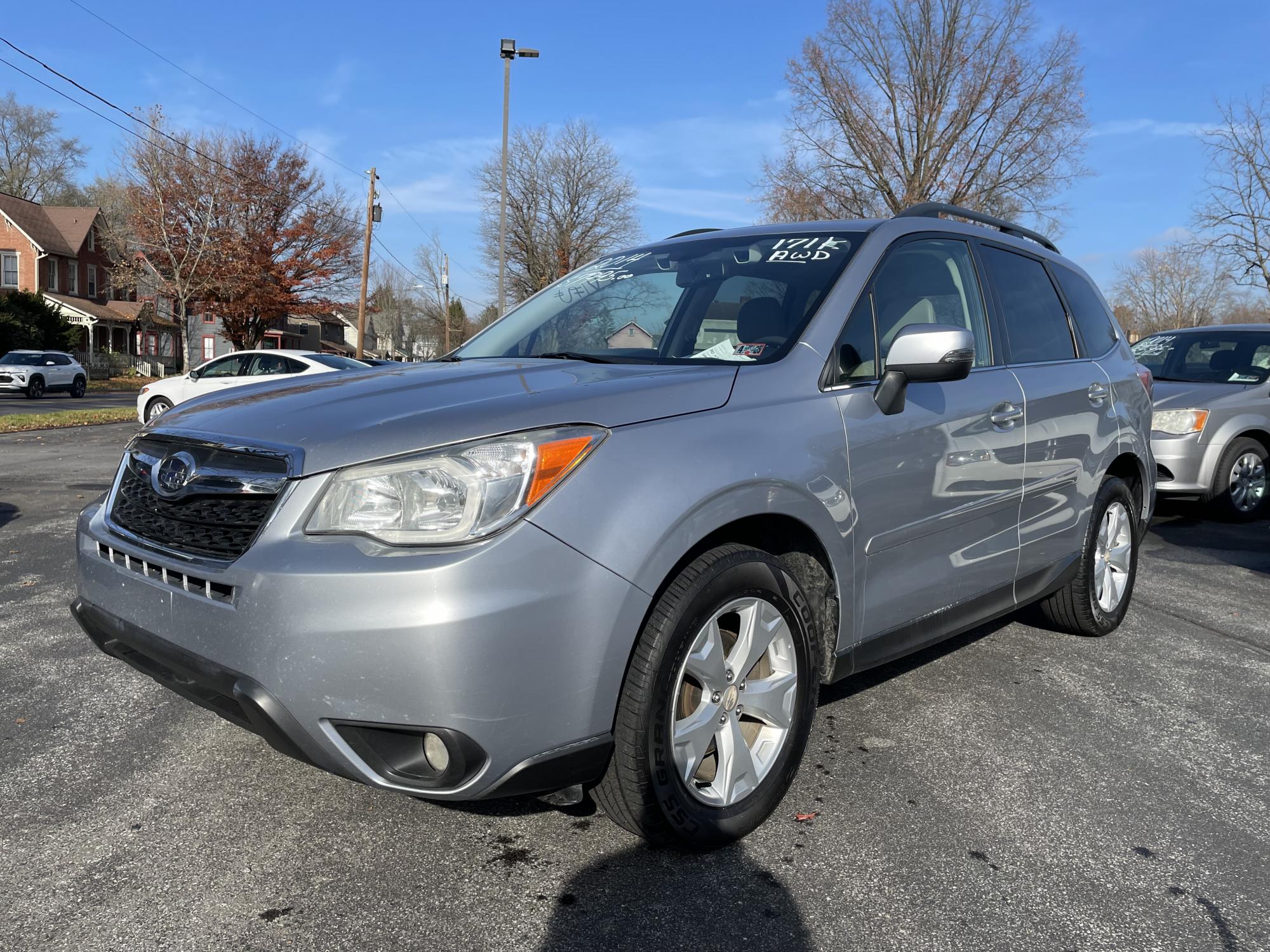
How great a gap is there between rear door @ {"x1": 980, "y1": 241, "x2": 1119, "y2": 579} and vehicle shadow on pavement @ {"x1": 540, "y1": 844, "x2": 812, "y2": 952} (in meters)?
2.02

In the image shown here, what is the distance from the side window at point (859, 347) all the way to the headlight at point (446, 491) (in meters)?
1.18

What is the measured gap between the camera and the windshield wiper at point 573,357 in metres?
3.22

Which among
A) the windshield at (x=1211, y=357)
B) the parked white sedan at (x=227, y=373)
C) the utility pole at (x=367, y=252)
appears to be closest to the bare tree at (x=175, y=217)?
the utility pole at (x=367, y=252)

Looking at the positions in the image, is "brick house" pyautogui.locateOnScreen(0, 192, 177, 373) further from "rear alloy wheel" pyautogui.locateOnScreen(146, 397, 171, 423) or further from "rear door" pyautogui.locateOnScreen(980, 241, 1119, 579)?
"rear door" pyautogui.locateOnScreen(980, 241, 1119, 579)

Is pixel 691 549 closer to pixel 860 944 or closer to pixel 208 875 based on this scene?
pixel 860 944

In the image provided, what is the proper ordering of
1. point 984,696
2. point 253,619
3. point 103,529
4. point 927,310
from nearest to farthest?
1. point 253,619
2. point 103,529
3. point 927,310
4. point 984,696

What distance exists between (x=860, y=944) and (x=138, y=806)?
6.81 feet

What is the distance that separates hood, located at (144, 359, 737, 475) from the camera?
2314 mm

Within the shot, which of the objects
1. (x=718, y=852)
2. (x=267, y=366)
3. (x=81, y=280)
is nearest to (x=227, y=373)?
(x=267, y=366)

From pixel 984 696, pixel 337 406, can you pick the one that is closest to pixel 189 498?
pixel 337 406

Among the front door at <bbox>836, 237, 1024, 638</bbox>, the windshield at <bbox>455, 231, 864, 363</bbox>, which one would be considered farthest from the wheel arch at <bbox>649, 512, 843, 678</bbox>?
the windshield at <bbox>455, 231, 864, 363</bbox>

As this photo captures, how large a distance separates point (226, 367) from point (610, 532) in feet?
60.2

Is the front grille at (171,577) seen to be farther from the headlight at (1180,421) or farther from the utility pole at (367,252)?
the utility pole at (367,252)

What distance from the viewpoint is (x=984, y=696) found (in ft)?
13.2
